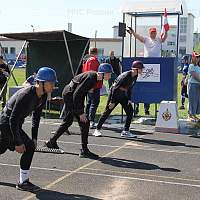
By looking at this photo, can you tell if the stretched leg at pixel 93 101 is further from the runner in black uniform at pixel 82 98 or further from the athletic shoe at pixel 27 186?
the athletic shoe at pixel 27 186

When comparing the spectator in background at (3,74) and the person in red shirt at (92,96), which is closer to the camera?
the person in red shirt at (92,96)

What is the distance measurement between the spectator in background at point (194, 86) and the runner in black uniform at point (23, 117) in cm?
755

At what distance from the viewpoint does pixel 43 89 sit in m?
6.23

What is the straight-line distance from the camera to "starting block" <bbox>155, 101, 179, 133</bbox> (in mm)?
12266

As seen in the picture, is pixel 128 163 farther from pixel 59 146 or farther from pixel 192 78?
pixel 192 78

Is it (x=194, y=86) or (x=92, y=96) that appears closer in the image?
(x=92, y=96)

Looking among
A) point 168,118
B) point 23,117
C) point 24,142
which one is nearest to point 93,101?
point 168,118

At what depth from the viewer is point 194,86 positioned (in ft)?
43.7

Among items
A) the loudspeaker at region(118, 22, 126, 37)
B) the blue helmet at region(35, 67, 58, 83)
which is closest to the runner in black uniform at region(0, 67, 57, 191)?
the blue helmet at region(35, 67, 58, 83)

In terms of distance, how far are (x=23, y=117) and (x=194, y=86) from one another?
26.5 ft

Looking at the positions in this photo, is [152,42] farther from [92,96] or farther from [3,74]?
[3,74]

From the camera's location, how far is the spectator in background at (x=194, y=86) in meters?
13.1

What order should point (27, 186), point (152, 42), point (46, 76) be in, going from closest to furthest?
point (46, 76), point (27, 186), point (152, 42)

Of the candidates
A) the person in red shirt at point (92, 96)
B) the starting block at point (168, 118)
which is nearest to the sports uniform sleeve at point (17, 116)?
the person in red shirt at point (92, 96)
